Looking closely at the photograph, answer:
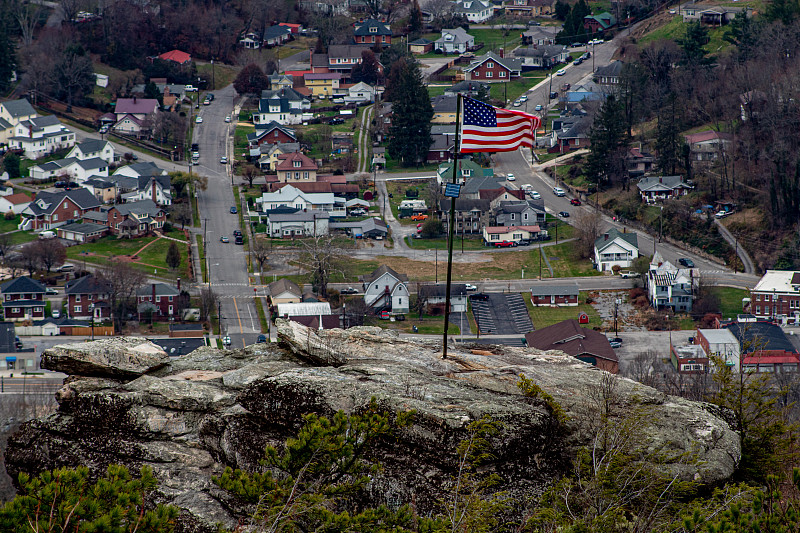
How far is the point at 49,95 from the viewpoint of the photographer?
12450cm

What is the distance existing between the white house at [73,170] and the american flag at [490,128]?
89.2 metres

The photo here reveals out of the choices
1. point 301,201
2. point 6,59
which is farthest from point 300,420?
point 6,59

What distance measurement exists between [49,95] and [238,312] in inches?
2549

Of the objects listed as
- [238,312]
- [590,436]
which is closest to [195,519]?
[590,436]

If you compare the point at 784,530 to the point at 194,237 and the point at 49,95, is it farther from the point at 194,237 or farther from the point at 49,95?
the point at 49,95

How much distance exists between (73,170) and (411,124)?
126 feet

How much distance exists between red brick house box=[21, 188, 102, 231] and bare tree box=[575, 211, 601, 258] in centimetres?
4777

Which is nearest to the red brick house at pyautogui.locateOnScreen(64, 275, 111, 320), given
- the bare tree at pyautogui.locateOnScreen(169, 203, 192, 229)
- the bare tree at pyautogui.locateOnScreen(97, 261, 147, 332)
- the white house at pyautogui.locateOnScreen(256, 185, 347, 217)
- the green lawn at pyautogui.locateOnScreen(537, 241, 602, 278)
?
the bare tree at pyautogui.locateOnScreen(97, 261, 147, 332)

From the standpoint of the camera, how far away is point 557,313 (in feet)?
248

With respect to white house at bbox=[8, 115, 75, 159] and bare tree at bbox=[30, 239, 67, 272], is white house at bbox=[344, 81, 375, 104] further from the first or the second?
bare tree at bbox=[30, 239, 67, 272]

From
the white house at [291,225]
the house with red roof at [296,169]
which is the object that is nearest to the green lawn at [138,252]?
the white house at [291,225]

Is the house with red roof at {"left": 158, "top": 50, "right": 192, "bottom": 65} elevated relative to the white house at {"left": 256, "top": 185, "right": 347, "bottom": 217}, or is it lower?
elevated

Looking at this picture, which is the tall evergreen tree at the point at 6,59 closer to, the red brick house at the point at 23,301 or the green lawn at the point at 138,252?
the green lawn at the point at 138,252

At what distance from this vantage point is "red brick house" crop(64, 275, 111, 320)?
246 ft
